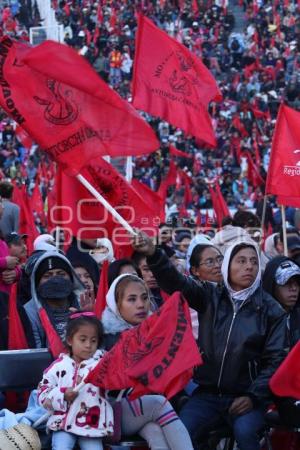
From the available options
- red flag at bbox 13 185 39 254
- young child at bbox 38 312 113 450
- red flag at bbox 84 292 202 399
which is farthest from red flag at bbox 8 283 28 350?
red flag at bbox 13 185 39 254

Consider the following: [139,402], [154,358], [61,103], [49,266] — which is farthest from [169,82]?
[154,358]

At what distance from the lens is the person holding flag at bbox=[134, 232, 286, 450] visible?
6.38 m

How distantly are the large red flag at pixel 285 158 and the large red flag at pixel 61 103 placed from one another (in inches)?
63.4

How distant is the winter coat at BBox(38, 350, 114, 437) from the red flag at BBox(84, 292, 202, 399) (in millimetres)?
118

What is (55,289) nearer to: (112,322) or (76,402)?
(112,322)

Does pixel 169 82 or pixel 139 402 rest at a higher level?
pixel 169 82

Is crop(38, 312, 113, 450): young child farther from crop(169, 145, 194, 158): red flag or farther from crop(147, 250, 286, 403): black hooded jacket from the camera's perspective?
crop(169, 145, 194, 158): red flag

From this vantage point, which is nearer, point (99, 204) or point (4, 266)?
point (4, 266)

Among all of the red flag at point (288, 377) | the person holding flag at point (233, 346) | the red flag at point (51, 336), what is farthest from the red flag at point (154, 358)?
the red flag at point (51, 336)

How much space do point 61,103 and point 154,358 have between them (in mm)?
2230

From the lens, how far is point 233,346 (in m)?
6.43

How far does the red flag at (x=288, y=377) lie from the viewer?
20.0 feet

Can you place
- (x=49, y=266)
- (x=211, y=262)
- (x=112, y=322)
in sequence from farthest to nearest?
1. (x=211, y=262)
2. (x=49, y=266)
3. (x=112, y=322)

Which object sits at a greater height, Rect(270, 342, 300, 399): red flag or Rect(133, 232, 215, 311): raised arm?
Rect(133, 232, 215, 311): raised arm
